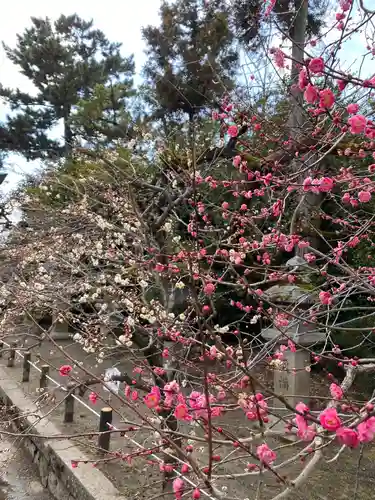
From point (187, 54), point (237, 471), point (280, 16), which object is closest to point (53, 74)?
point (187, 54)

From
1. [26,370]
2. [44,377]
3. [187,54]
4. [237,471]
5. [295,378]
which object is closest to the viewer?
[237,471]

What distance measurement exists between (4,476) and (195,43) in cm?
1049

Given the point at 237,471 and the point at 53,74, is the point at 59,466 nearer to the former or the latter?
the point at 237,471

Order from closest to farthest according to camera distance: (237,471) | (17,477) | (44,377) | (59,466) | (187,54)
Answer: (237,471) → (59,466) → (17,477) → (44,377) → (187,54)

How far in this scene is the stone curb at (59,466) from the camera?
397 cm

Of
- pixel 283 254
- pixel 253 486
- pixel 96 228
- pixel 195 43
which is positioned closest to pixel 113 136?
pixel 195 43

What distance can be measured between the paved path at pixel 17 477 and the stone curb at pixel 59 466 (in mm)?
98

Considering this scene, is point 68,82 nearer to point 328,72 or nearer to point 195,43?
point 195,43

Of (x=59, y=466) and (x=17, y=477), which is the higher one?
(x=59, y=466)

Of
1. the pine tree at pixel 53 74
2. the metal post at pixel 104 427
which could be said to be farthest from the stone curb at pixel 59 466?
the pine tree at pixel 53 74

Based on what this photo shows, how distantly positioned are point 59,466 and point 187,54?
33.2 feet

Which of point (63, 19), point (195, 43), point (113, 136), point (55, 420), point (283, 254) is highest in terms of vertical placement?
point (63, 19)

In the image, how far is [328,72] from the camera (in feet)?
6.53

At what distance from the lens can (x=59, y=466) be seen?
15.3 ft
